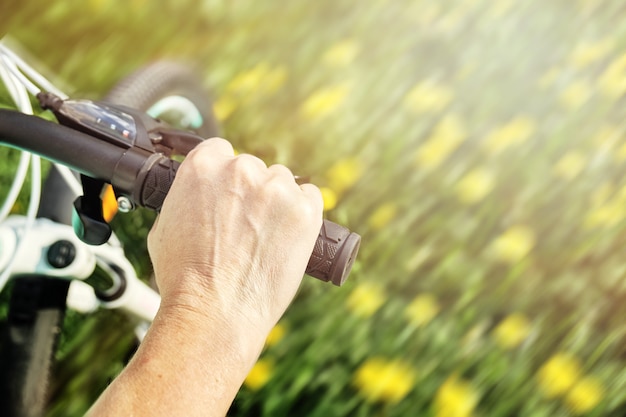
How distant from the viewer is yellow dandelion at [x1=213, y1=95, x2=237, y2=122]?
2238mm

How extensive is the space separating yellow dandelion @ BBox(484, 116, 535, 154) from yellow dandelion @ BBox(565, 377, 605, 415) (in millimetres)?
763

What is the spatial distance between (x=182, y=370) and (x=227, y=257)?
16 cm

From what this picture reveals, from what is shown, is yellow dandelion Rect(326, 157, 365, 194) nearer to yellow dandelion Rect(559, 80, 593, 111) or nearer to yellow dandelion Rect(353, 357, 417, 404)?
yellow dandelion Rect(353, 357, 417, 404)

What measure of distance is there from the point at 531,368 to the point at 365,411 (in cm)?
48

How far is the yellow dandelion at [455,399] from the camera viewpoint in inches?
68.1

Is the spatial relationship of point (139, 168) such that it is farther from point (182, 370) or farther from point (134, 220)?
point (134, 220)

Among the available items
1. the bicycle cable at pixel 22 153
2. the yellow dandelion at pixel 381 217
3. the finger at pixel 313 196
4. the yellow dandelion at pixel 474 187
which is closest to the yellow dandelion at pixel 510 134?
the yellow dandelion at pixel 474 187

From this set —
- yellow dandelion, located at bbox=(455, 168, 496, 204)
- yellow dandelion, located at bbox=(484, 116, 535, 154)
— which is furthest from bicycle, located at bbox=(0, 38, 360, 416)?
yellow dandelion, located at bbox=(484, 116, 535, 154)

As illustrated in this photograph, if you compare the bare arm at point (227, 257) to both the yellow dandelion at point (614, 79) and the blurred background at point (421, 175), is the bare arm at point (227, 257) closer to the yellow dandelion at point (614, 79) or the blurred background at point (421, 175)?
the blurred background at point (421, 175)

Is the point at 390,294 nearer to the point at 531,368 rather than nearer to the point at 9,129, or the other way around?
the point at 531,368

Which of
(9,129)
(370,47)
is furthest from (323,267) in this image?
(370,47)

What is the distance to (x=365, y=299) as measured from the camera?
6.19ft

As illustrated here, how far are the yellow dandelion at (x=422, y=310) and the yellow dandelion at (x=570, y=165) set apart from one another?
1.95ft

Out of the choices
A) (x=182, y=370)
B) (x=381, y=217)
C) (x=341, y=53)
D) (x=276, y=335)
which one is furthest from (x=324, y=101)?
(x=182, y=370)
